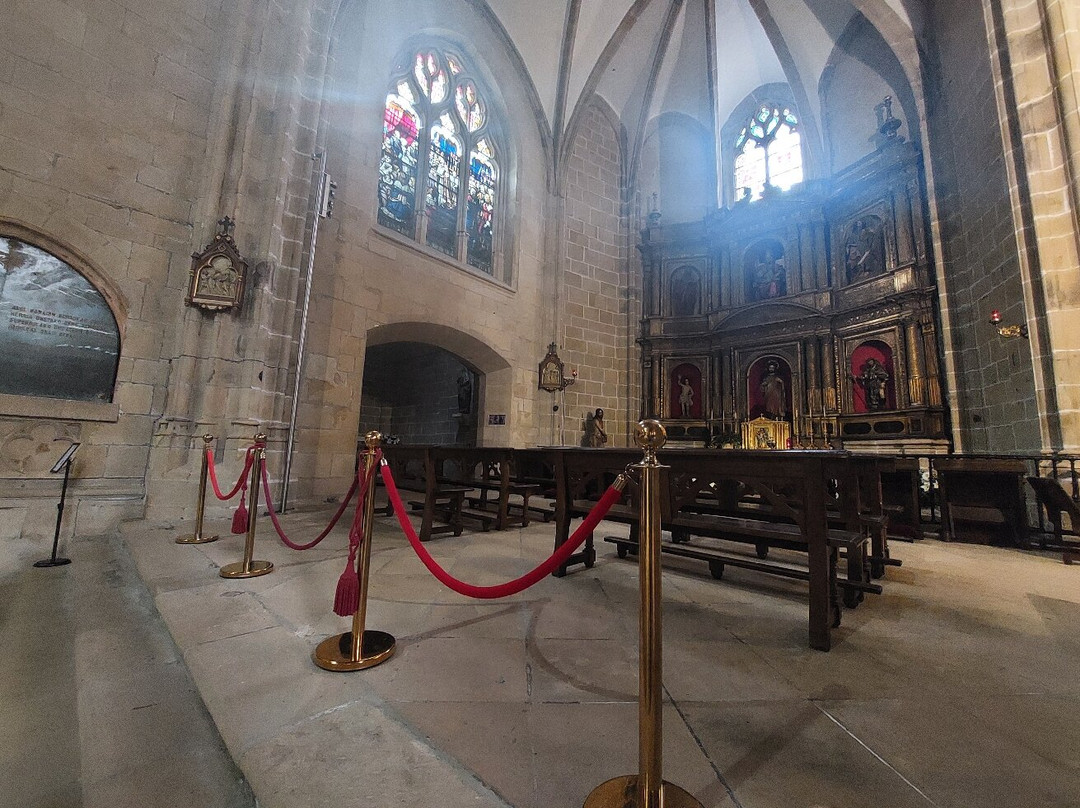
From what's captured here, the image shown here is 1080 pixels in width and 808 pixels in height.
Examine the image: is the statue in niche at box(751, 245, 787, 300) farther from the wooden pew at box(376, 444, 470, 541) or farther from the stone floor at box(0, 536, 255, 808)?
the stone floor at box(0, 536, 255, 808)

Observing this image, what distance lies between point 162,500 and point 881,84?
14107mm

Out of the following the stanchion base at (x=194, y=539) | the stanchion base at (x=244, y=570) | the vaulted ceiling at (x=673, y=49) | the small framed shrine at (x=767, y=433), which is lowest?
the stanchion base at (x=244, y=570)

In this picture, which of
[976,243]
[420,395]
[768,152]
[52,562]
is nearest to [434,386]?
[420,395]

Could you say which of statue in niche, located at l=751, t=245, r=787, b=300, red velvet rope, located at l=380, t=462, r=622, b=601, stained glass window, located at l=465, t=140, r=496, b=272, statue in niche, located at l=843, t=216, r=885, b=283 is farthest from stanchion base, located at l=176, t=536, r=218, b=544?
statue in niche, located at l=843, t=216, r=885, b=283

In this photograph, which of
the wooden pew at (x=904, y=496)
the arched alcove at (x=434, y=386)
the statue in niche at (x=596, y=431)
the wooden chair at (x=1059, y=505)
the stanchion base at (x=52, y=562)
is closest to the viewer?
the stanchion base at (x=52, y=562)

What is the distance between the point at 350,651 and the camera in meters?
1.72

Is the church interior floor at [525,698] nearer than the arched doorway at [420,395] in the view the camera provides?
Yes

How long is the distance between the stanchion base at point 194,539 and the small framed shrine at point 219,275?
8.04 ft

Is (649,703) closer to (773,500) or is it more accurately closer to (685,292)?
(773,500)

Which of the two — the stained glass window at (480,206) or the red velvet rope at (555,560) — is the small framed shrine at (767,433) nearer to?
the stained glass window at (480,206)

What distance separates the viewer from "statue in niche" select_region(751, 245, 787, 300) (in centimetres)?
1032

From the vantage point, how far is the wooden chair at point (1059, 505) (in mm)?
3746

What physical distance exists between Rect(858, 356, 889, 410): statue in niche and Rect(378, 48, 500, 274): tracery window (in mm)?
7780

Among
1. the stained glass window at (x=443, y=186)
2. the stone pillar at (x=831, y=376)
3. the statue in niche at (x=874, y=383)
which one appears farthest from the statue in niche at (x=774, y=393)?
the stained glass window at (x=443, y=186)
